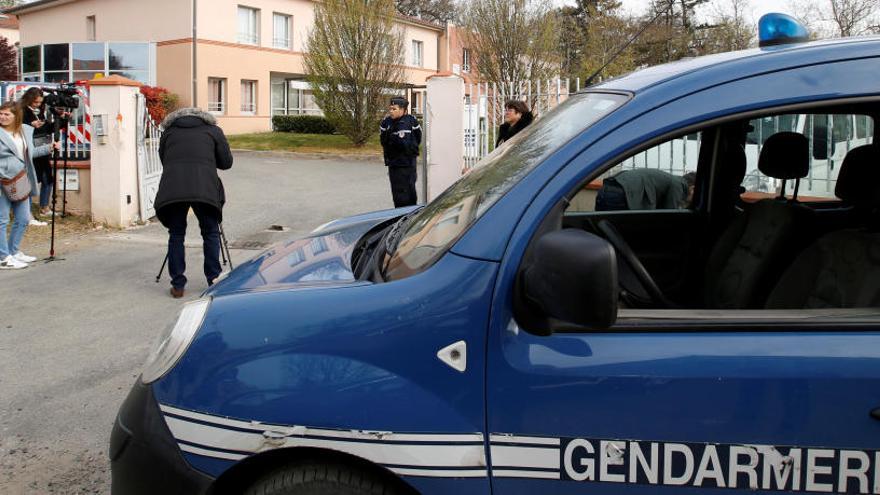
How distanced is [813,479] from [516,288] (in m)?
0.84

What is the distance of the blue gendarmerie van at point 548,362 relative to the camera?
76.7 inches

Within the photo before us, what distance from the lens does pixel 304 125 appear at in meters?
31.8

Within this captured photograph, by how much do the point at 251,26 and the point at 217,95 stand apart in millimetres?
3636

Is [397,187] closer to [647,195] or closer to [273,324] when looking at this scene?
[647,195]

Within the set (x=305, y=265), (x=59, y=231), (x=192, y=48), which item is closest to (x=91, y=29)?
(x=192, y=48)

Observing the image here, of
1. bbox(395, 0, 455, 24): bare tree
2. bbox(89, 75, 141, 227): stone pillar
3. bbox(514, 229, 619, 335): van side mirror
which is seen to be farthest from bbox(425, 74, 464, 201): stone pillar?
bbox(395, 0, 455, 24): bare tree

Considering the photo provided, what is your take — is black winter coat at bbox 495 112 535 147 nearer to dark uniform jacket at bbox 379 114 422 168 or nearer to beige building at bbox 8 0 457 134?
dark uniform jacket at bbox 379 114 422 168

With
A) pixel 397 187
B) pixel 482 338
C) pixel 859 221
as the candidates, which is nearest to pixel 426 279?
pixel 482 338

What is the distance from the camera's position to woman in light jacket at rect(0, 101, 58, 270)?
879cm

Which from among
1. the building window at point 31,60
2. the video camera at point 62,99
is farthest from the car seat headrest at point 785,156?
the building window at point 31,60

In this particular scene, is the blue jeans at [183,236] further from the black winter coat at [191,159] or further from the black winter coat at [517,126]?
the black winter coat at [517,126]

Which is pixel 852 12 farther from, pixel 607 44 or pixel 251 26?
pixel 251 26

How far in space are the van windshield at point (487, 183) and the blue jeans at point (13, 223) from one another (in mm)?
7661

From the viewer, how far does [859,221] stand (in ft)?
9.62
